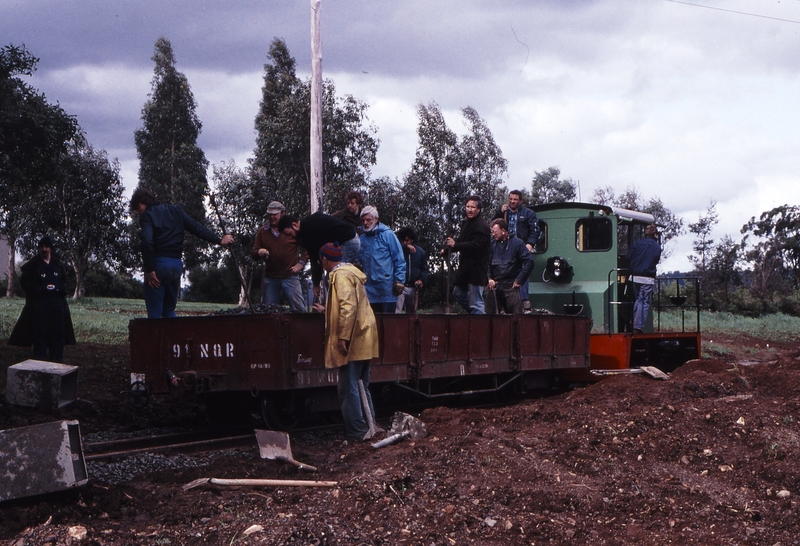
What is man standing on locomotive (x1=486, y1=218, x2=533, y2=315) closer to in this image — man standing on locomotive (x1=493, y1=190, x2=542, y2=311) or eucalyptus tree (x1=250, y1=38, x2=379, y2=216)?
man standing on locomotive (x1=493, y1=190, x2=542, y2=311)

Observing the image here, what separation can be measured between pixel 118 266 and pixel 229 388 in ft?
142

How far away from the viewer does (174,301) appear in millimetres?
9852

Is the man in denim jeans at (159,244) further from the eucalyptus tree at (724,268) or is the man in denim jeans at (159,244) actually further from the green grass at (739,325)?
the eucalyptus tree at (724,268)

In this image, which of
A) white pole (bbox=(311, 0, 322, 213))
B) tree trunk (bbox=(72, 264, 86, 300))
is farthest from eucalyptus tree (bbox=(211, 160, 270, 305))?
white pole (bbox=(311, 0, 322, 213))

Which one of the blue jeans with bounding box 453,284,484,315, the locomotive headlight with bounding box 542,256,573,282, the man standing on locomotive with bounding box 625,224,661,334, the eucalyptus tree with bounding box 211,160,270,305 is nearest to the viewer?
the blue jeans with bounding box 453,284,484,315

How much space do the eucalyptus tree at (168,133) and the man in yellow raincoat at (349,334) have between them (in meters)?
48.1

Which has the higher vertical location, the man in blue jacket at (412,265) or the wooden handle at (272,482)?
the man in blue jacket at (412,265)

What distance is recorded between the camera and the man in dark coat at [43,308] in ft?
38.0

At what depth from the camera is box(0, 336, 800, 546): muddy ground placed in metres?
4.99

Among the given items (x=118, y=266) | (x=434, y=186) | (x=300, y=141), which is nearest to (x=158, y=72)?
(x=118, y=266)

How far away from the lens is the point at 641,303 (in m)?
13.7

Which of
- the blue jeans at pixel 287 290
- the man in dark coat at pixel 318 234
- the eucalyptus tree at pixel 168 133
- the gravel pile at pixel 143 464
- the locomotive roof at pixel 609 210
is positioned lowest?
the gravel pile at pixel 143 464

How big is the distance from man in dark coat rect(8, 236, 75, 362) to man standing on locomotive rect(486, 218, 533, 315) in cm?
590

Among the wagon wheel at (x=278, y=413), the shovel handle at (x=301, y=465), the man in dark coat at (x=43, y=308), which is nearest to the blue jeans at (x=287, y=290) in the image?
the wagon wheel at (x=278, y=413)
